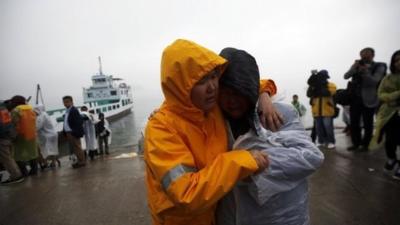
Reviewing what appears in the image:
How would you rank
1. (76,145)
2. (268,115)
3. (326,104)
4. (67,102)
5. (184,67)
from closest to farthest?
(184,67) → (268,115) → (326,104) → (67,102) → (76,145)

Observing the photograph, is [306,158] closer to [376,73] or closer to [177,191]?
[177,191]

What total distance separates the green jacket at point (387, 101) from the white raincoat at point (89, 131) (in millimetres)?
7483

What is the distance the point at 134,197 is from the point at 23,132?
3750 mm

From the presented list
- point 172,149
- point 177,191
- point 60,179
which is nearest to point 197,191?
point 177,191

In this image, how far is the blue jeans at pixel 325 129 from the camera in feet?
20.8

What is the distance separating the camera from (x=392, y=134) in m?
4.04

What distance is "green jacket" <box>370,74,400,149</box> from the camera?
12.9 ft

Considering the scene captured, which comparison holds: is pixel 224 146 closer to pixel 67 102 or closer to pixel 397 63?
pixel 397 63

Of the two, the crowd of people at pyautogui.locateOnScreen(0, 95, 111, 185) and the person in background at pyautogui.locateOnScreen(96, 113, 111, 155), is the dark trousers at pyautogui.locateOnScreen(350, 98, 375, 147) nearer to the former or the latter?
the crowd of people at pyautogui.locateOnScreen(0, 95, 111, 185)

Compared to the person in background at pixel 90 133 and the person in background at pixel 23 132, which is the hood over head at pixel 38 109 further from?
the person in background at pixel 90 133

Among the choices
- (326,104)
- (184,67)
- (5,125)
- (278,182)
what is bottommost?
(326,104)

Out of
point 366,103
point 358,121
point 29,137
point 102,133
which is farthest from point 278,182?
point 102,133

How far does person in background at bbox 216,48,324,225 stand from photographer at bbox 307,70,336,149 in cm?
540

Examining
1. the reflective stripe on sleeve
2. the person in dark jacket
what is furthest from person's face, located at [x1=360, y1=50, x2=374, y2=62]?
the person in dark jacket
